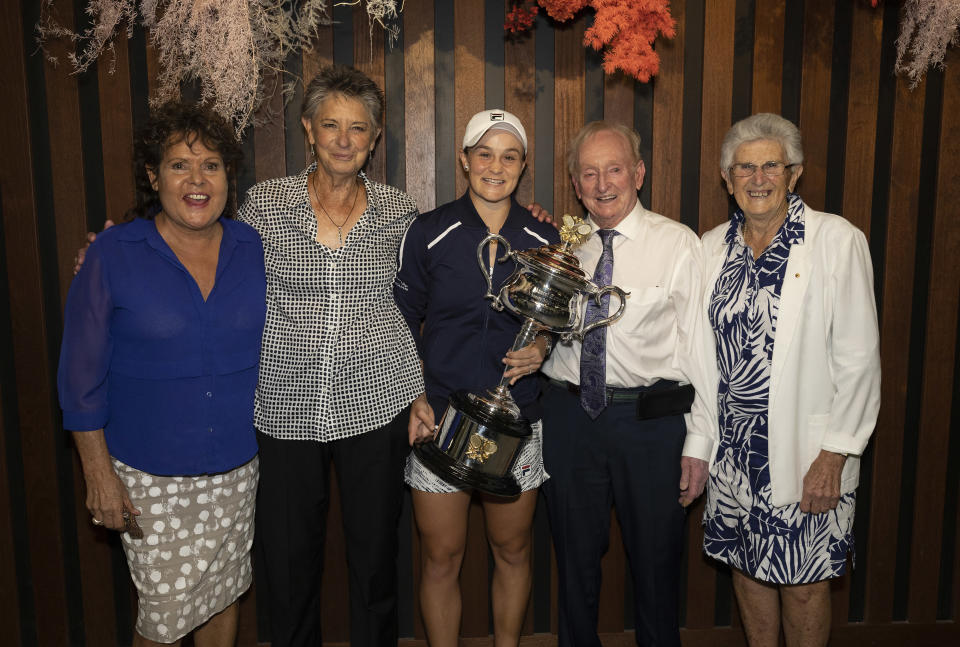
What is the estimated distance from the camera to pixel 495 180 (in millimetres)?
2395

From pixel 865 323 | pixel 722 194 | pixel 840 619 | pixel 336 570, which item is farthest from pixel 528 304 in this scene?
pixel 840 619

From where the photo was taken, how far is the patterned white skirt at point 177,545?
2.10m

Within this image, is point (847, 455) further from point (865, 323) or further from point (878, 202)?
point (878, 202)

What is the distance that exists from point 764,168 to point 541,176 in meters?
0.97

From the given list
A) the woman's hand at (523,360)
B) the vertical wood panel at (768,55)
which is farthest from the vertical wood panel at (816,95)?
the woman's hand at (523,360)

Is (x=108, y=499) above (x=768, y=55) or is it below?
below

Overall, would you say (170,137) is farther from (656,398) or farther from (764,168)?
(764,168)

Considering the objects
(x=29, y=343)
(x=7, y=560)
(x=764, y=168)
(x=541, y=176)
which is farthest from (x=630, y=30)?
(x=7, y=560)

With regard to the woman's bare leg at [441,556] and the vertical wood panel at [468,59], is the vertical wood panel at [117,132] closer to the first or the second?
the vertical wood panel at [468,59]

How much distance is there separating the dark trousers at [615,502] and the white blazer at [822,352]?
14.1 inches

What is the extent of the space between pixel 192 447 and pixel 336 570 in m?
1.21

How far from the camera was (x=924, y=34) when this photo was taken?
2803mm

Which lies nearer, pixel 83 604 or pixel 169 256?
pixel 169 256

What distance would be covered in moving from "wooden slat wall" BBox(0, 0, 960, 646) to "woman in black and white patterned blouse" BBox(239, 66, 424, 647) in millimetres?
568
